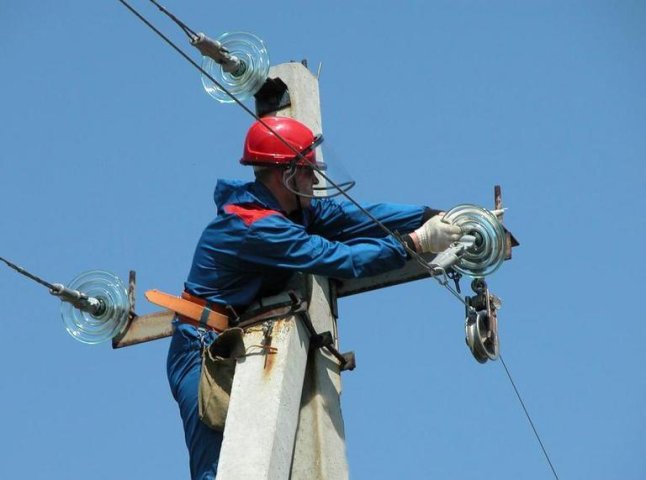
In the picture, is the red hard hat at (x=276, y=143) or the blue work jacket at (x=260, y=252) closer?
the blue work jacket at (x=260, y=252)

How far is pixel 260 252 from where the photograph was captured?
8.01m

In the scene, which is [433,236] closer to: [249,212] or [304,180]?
[304,180]

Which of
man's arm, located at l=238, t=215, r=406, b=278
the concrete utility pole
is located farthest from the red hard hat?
the concrete utility pole

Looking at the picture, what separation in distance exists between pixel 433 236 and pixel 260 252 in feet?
2.82

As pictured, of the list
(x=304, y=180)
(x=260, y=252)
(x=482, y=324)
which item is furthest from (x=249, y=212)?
(x=482, y=324)

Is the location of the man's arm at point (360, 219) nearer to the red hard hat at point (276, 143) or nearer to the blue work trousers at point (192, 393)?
the red hard hat at point (276, 143)

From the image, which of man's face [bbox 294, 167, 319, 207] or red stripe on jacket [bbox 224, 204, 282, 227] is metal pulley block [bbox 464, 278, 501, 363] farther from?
red stripe on jacket [bbox 224, 204, 282, 227]

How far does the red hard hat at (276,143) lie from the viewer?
27.4ft

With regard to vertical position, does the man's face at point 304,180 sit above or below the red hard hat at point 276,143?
below

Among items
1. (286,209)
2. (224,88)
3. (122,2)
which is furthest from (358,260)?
(122,2)

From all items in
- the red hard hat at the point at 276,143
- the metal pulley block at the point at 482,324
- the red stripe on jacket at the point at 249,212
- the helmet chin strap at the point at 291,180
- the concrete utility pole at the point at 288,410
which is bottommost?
the concrete utility pole at the point at 288,410

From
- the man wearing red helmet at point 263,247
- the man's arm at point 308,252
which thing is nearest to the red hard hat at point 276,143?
the man wearing red helmet at point 263,247

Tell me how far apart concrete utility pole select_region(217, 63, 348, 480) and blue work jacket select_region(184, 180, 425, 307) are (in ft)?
0.92

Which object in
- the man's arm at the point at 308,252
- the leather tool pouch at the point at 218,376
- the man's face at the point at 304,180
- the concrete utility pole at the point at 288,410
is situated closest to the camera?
the concrete utility pole at the point at 288,410
